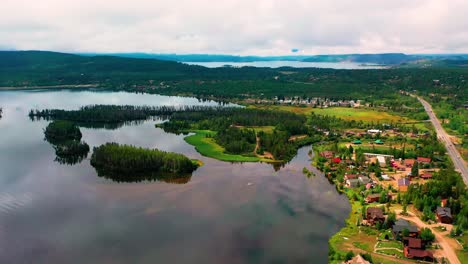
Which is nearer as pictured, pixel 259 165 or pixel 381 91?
pixel 259 165

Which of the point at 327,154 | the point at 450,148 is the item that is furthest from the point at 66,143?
the point at 450,148

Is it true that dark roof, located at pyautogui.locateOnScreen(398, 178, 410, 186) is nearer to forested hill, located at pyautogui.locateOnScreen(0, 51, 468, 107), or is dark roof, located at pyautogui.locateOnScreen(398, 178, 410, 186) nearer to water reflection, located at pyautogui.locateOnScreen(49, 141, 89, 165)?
water reflection, located at pyautogui.locateOnScreen(49, 141, 89, 165)

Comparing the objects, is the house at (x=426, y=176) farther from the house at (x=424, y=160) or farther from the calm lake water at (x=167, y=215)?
the calm lake water at (x=167, y=215)

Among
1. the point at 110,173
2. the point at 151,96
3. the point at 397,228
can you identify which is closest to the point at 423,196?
the point at 397,228

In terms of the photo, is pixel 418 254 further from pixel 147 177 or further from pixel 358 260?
pixel 147 177

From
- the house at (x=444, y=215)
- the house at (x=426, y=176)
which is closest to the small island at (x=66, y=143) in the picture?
the house at (x=426, y=176)

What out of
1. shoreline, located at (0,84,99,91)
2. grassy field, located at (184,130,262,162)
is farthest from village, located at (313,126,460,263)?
shoreline, located at (0,84,99,91)

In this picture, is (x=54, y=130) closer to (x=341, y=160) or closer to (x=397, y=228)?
(x=341, y=160)
